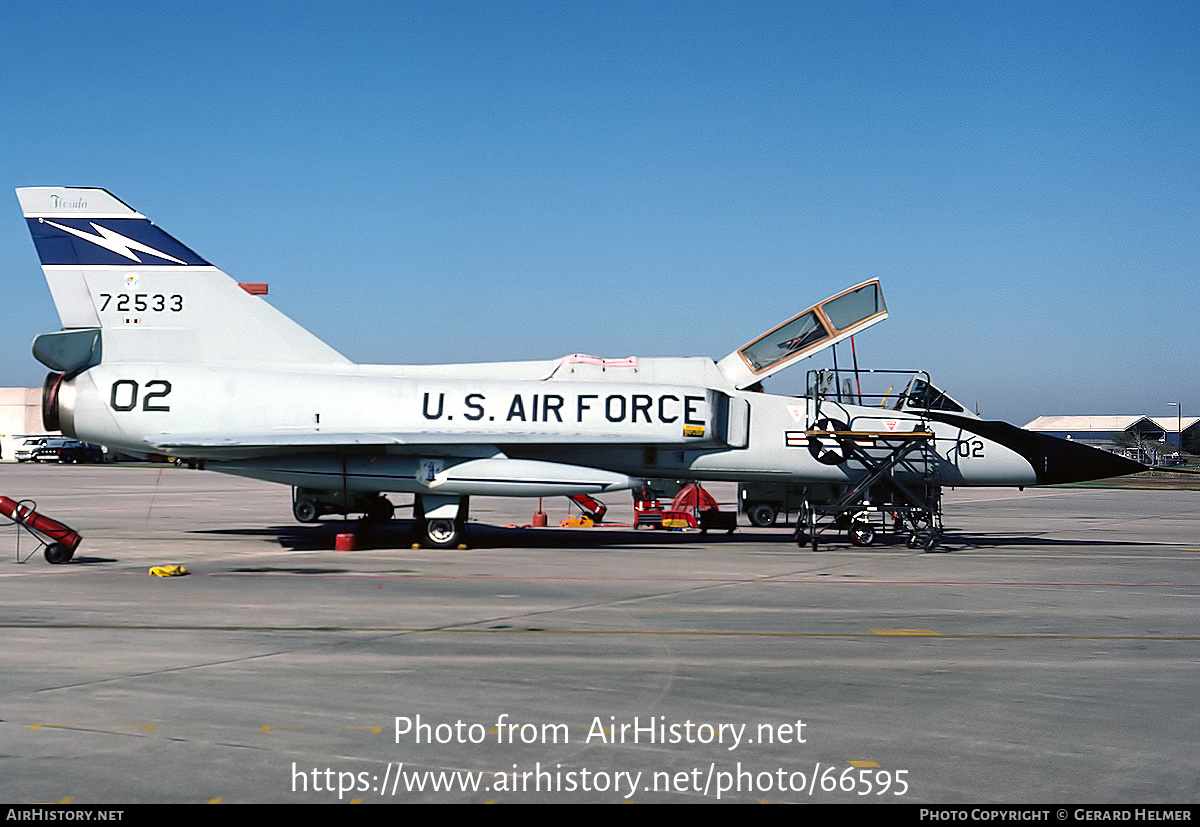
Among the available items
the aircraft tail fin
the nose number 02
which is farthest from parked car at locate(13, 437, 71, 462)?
the nose number 02

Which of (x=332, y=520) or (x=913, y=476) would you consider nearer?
(x=913, y=476)

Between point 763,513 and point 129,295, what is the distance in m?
13.2

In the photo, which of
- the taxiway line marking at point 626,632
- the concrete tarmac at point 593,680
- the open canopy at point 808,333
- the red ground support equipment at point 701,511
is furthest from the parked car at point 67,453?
the taxiway line marking at point 626,632

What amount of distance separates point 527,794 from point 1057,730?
342 cm

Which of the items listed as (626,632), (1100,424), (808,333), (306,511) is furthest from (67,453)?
(1100,424)

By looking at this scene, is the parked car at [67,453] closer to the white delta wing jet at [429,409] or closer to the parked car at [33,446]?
the parked car at [33,446]

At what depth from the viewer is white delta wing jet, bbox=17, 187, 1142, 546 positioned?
17.3 m

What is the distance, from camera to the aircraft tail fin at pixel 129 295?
17.6 m

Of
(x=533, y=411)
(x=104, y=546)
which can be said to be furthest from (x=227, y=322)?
(x=533, y=411)

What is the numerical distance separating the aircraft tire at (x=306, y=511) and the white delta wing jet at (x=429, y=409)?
112 inches

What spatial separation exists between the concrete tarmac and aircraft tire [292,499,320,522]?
526 centimetres
